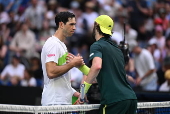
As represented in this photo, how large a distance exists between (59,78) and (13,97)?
5017 millimetres

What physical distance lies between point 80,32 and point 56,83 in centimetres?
932

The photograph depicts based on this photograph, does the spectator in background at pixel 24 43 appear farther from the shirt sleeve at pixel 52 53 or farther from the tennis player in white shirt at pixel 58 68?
the shirt sleeve at pixel 52 53

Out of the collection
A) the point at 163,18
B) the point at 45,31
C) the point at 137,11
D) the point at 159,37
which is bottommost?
the point at 159,37

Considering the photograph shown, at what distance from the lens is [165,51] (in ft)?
48.7

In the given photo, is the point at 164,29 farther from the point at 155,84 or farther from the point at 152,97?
the point at 152,97

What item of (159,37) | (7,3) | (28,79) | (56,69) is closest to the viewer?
(56,69)

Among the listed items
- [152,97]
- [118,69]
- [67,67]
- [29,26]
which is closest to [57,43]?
[67,67]

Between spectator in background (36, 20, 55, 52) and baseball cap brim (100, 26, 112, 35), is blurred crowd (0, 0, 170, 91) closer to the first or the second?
spectator in background (36, 20, 55, 52)

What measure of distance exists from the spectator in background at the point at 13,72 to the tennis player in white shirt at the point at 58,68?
741 centimetres

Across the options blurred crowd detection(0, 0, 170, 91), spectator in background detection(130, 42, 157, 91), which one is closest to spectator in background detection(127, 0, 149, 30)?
blurred crowd detection(0, 0, 170, 91)

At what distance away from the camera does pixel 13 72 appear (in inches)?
563

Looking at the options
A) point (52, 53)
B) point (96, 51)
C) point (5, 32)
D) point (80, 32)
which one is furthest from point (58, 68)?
point (5, 32)

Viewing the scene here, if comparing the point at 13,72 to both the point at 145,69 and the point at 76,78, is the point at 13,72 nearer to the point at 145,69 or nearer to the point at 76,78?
the point at 76,78

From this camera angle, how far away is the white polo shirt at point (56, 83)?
6523 mm
